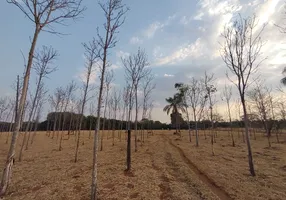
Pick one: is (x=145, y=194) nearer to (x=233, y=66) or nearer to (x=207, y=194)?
(x=207, y=194)

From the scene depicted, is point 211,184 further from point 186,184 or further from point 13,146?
point 13,146

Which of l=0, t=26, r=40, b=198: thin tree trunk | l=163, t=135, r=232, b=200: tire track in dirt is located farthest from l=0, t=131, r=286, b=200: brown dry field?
l=0, t=26, r=40, b=198: thin tree trunk

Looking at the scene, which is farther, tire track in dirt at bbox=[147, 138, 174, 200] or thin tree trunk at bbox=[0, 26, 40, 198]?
tire track in dirt at bbox=[147, 138, 174, 200]

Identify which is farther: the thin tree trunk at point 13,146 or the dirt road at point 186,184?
the dirt road at point 186,184

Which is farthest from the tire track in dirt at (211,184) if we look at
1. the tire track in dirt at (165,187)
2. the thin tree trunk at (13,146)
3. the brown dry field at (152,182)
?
the thin tree trunk at (13,146)

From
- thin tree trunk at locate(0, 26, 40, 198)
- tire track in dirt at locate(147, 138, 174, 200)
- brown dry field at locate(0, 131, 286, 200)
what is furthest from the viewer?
brown dry field at locate(0, 131, 286, 200)

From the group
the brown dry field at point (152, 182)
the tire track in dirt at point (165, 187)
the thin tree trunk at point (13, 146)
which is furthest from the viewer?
the brown dry field at point (152, 182)

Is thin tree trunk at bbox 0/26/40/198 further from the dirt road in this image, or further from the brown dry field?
the dirt road

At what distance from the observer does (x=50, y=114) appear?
1601 inches

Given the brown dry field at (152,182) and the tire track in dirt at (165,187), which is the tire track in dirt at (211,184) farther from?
the tire track in dirt at (165,187)

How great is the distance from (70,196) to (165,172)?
15.3ft

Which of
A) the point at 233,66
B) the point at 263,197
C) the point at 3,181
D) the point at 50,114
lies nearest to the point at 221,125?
the point at 50,114

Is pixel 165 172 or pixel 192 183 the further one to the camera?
pixel 165 172

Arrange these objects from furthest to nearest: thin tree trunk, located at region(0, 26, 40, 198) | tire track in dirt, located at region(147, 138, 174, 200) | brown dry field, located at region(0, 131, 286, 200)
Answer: brown dry field, located at region(0, 131, 286, 200), tire track in dirt, located at region(147, 138, 174, 200), thin tree trunk, located at region(0, 26, 40, 198)
